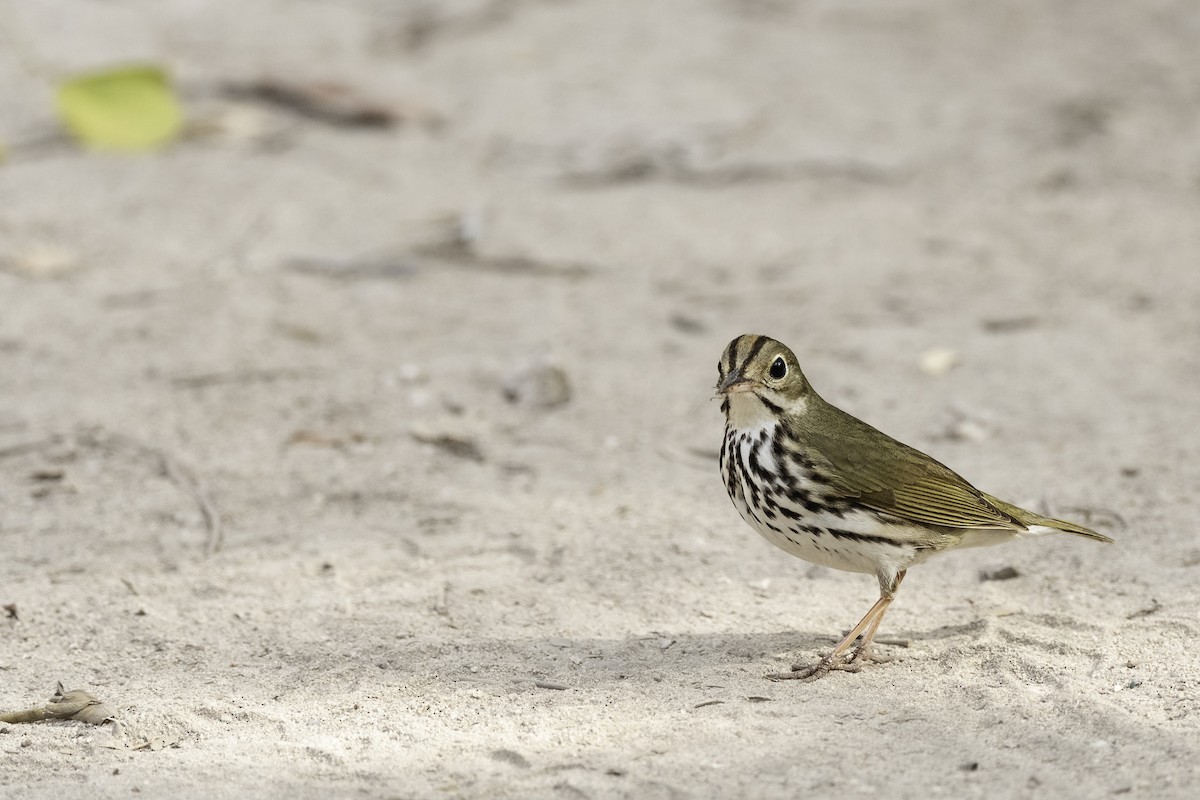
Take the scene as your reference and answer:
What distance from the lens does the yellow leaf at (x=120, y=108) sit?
7.33 m

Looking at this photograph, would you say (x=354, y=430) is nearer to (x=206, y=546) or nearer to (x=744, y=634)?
(x=206, y=546)

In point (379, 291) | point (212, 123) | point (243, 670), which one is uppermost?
point (212, 123)

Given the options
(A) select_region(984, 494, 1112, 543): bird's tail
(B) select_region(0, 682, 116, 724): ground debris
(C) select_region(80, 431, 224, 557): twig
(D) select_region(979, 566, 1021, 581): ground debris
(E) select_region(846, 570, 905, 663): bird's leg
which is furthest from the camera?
(C) select_region(80, 431, 224, 557): twig

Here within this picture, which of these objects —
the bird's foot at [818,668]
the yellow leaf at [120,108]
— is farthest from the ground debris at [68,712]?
the yellow leaf at [120,108]

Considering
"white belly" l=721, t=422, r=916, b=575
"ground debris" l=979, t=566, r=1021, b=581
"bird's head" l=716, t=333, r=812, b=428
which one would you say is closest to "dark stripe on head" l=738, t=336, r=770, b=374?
"bird's head" l=716, t=333, r=812, b=428

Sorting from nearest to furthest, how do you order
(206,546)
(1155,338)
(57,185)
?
1. (206,546)
2. (1155,338)
3. (57,185)

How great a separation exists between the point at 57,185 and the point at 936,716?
211 inches

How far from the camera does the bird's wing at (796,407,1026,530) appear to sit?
373 centimetres

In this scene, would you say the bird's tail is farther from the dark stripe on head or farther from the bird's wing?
the dark stripe on head

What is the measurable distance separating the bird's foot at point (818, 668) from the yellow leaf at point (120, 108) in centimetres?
514

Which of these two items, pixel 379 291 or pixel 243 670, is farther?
pixel 379 291

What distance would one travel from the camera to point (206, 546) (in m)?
4.43

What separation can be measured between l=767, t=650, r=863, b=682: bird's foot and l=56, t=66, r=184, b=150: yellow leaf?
5140mm

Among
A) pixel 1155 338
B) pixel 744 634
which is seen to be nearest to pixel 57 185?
pixel 744 634
